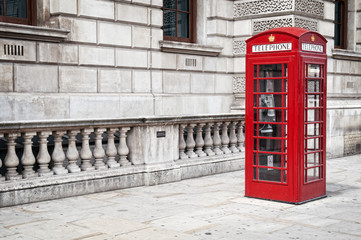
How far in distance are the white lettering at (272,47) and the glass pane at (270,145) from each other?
1.24m

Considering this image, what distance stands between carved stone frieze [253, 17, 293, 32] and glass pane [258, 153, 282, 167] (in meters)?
6.21

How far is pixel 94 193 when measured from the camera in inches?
316

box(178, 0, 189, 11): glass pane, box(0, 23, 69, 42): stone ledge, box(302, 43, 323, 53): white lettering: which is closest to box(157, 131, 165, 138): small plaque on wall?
box(302, 43, 323, 53): white lettering

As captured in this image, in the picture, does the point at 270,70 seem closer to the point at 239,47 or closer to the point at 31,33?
the point at 31,33

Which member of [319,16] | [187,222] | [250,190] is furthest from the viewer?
[319,16]

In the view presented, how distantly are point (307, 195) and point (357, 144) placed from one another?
7466 mm

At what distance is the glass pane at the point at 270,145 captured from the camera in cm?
732

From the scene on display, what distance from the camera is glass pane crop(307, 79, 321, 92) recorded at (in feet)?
24.3

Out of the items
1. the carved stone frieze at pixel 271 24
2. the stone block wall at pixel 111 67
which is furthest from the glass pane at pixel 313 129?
the carved stone frieze at pixel 271 24

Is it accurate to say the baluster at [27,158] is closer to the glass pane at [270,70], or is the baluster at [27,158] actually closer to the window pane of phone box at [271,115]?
the window pane of phone box at [271,115]

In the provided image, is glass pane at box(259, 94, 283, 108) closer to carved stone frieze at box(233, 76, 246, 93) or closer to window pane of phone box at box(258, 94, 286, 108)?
window pane of phone box at box(258, 94, 286, 108)

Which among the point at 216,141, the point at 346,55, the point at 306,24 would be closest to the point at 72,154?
the point at 216,141

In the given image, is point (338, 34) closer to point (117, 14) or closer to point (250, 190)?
point (117, 14)

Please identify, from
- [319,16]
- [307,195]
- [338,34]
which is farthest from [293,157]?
[338,34]
